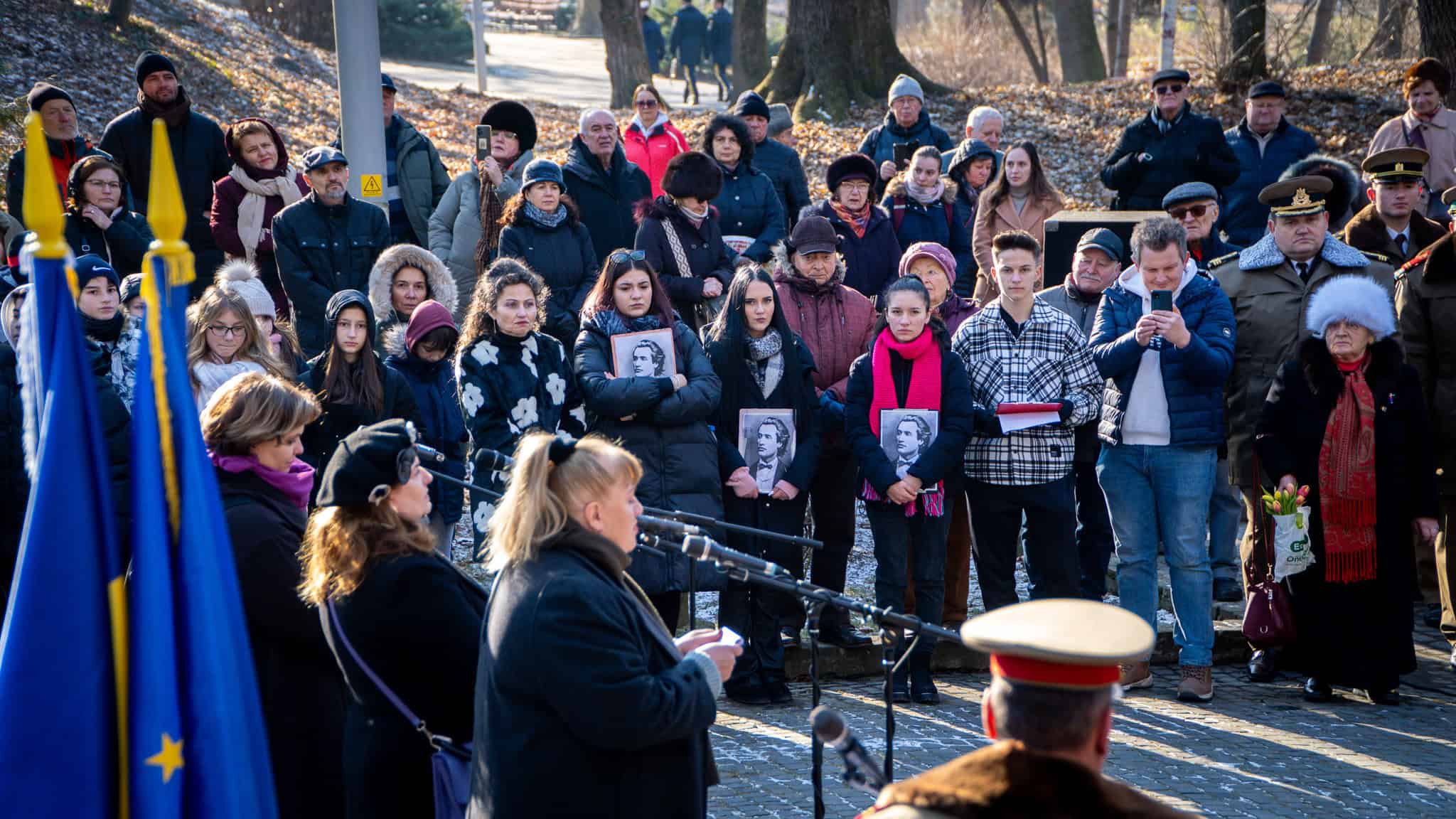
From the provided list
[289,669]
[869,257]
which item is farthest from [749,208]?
[289,669]

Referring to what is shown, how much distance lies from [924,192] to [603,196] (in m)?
2.15

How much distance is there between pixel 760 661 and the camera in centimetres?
731

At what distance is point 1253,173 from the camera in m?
11.4

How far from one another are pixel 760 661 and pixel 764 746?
734 mm

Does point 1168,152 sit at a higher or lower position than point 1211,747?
higher

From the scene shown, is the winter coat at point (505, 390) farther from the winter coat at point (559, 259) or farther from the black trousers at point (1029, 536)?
the black trousers at point (1029, 536)

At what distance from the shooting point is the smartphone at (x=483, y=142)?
34.2 ft

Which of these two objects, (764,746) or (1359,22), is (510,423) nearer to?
(764,746)

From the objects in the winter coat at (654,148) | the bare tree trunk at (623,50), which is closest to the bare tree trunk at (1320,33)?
the bare tree trunk at (623,50)

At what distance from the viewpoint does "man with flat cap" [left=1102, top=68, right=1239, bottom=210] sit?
1100 cm

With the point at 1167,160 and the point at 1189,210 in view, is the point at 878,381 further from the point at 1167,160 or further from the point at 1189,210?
the point at 1167,160

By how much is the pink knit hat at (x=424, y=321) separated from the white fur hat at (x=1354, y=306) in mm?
4268

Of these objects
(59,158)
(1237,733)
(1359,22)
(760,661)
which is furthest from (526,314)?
(1359,22)


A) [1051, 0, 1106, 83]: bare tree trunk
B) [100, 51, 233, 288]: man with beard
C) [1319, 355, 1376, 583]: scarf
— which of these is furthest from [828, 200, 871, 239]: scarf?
[1051, 0, 1106, 83]: bare tree trunk
